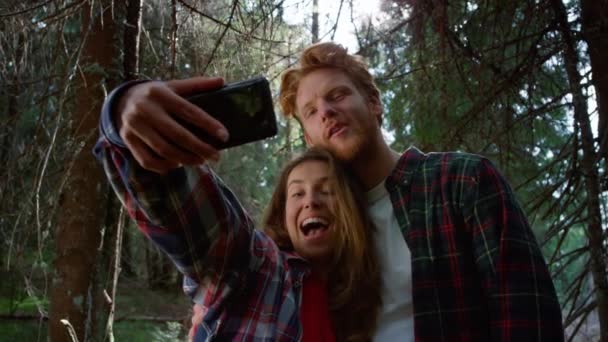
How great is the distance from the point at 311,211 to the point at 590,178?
1.89m

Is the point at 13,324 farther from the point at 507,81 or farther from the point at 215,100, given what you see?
the point at 215,100

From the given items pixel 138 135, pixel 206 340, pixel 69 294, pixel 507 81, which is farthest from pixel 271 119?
pixel 507 81

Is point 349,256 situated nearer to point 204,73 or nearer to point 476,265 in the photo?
point 476,265

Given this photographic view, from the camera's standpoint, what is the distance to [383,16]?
409 centimetres

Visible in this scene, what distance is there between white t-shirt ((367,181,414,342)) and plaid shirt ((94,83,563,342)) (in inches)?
2.7

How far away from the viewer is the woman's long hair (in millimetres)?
1595

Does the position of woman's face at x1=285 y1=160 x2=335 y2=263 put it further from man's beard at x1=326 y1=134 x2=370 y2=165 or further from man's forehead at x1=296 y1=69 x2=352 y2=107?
man's forehead at x1=296 y1=69 x2=352 y2=107

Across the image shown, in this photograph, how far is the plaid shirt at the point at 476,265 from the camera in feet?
4.81

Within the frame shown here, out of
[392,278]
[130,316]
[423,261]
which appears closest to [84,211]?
[392,278]

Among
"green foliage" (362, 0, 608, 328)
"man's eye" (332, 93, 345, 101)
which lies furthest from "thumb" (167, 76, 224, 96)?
"green foliage" (362, 0, 608, 328)

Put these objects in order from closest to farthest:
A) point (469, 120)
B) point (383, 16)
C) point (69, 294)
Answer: point (69, 294) < point (469, 120) < point (383, 16)

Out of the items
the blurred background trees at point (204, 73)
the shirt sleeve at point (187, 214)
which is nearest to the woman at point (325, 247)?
the shirt sleeve at point (187, 214)

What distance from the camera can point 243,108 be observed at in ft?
3.70

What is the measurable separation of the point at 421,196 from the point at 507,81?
1865 millimetres
